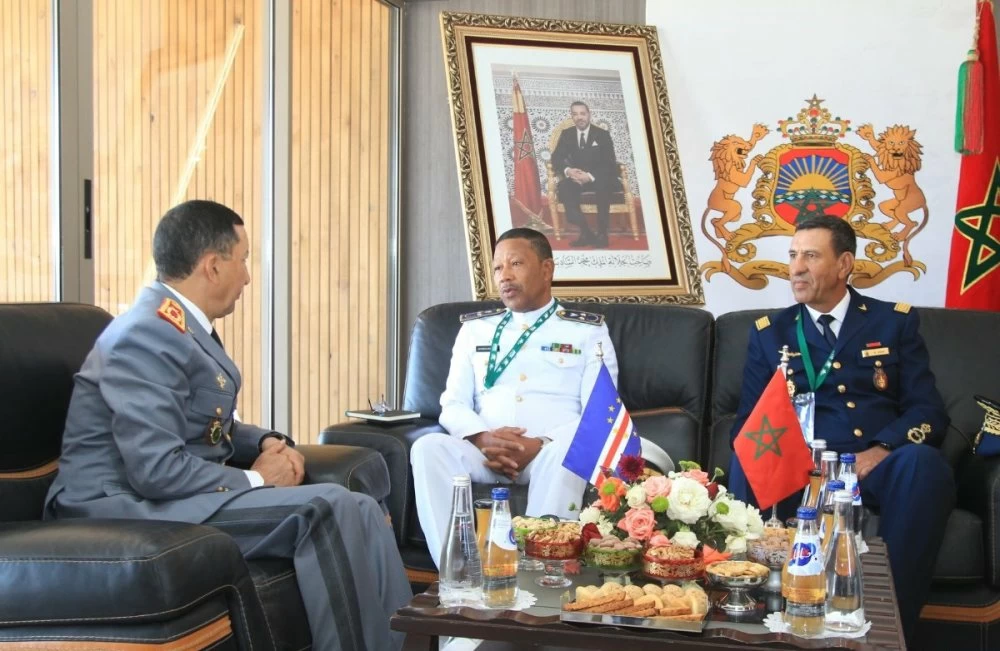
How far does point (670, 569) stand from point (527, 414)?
151 cm

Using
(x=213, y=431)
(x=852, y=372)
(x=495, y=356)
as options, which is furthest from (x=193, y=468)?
(x=852, y=372)

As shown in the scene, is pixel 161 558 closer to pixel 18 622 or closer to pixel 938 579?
pixel 18 622

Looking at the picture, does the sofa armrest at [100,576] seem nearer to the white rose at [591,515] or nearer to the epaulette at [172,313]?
the epaulette at [172,313]

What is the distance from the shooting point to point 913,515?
2896 mm

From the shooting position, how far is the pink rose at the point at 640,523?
2.19 meters

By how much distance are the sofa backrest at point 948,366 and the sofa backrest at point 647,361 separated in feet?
0.18

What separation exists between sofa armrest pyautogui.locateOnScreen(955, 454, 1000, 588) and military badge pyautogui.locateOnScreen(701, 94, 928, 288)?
1.55 m

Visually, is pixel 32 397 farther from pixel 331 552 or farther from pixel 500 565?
pixel 500 565

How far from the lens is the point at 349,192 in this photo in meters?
4.73

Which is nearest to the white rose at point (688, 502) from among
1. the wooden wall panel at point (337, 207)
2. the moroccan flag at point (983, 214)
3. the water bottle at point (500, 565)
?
the water bottle at point (500, 565)

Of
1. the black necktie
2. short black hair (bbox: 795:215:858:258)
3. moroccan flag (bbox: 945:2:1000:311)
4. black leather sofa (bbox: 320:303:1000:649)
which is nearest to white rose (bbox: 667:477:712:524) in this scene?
black leather sofa (bbox: 320:303:1000:649)

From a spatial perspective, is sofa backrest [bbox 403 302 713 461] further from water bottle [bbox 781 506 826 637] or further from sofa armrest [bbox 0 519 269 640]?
sofa armrest [bbox 0 519 269 640]

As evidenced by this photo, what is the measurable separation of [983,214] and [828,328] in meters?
1.35

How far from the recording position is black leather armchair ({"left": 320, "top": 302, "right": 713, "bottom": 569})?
10.9 ft
